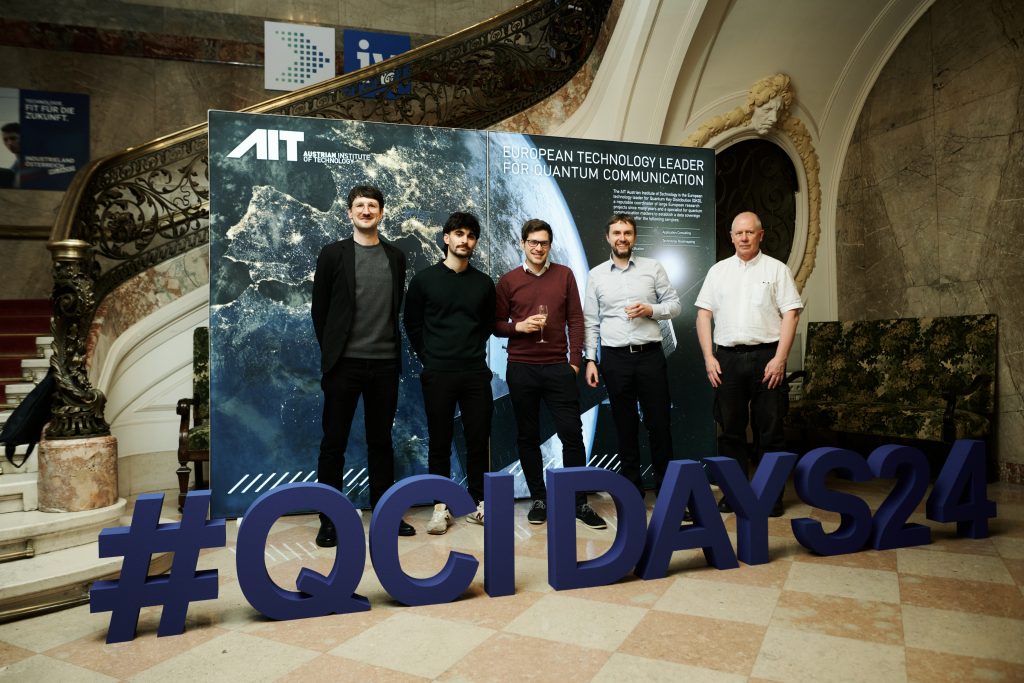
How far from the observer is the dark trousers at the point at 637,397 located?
12.7 ft

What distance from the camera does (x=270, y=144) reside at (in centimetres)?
393

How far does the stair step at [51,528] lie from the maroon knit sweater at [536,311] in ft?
6.75

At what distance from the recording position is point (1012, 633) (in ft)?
7.07

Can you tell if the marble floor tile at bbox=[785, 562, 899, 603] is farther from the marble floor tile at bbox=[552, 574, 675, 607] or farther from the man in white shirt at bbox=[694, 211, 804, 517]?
the man in white shirt at bbox=[694, 211, 804, 517]

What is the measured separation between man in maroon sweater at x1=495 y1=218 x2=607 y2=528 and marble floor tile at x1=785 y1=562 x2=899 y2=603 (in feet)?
3.56

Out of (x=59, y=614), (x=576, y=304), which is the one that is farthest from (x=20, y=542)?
(x=576, y=304)

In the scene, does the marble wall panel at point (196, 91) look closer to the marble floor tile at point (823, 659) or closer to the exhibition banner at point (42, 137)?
the exhibition banner at point (42, 137)

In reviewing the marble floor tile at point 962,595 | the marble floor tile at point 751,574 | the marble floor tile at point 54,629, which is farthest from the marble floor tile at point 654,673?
the marble floor tile at point 54,629

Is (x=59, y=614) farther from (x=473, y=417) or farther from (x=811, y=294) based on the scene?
(x=811, y=294)

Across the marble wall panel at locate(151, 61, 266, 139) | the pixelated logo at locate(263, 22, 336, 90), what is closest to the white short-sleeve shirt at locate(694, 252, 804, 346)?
the pixelated logo at locate(263, 22, 336, 90)

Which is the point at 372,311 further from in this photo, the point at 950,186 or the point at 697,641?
the point at 950,186

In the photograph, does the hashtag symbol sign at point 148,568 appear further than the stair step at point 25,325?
No

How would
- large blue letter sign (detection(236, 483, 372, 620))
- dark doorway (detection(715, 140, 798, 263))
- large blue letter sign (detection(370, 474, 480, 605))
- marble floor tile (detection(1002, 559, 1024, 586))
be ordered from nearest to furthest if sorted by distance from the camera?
large blue letter sign (detection(236, 483, 372, 620)) → large blue letter sign (detection(370, 474, 480, 605)) → marble floor tile (detection(1002, 559, 1024, 586)) → dark doorway (detection(715, 140, 798, 263))

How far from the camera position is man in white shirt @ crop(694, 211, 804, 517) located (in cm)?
374
